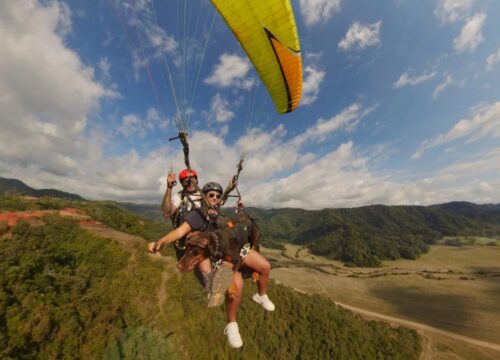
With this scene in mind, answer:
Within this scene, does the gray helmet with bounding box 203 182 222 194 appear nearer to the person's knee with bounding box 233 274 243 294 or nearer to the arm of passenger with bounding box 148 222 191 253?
the arm of passenger with bounding box 148 222 191 253

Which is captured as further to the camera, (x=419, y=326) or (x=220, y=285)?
(x=419, y=326)

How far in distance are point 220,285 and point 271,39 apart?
7.80 meters

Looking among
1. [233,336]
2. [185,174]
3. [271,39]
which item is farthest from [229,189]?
[271,39]

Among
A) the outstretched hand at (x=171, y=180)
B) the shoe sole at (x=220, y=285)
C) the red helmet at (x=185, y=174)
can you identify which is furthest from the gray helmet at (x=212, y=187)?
the shoe sole at (x=220, y=285)

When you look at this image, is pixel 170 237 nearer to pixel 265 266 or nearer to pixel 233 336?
pixel 265 266

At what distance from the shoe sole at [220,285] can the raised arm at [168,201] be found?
70.9 inches

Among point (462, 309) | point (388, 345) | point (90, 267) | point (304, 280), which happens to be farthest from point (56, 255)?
point (462, 309)

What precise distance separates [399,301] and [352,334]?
46.1 metres

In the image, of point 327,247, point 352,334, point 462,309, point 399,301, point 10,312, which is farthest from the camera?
point 327,247

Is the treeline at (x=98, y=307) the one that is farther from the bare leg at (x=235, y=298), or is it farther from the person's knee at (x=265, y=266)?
the person's knee at (x=265, y=266)

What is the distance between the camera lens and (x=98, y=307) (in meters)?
32.7

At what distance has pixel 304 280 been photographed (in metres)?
118

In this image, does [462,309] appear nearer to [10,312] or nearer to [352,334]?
[352,334]

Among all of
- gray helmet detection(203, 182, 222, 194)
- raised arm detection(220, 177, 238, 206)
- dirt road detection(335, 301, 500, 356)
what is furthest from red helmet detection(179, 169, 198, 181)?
dirt road detection(335, 301, 500, 356)
